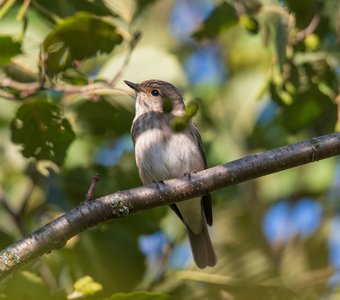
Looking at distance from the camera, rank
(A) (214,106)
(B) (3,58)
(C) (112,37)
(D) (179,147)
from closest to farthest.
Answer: (B) (3,58) → (C) (112,37) → (D) (179,147) → (A) (214,106)

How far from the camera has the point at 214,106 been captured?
7.18 m

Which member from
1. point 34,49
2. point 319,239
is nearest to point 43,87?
point 34,49

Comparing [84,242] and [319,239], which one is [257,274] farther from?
[319,239]

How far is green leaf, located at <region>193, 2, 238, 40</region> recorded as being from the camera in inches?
191

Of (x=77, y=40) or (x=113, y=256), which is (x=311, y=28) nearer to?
(x=77, y=40)

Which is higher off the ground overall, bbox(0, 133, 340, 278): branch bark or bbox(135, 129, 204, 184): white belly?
bbox(135, 129, 204, 184): white belly

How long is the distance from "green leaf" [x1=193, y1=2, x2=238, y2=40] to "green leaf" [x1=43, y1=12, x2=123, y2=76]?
0.65m

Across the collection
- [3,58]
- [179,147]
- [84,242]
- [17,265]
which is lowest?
[17,265]

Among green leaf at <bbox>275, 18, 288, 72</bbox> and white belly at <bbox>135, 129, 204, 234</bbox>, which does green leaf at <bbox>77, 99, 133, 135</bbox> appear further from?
green leaf at <bbox>275, 18, 288, 72</bbox>

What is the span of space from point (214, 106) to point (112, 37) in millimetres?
2783

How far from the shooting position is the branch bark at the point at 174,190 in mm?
3641

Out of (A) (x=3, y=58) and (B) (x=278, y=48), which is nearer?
(A) (x=3, y=58)

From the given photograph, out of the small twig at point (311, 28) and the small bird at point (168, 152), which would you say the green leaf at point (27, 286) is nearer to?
the small bird at point (168, 152)

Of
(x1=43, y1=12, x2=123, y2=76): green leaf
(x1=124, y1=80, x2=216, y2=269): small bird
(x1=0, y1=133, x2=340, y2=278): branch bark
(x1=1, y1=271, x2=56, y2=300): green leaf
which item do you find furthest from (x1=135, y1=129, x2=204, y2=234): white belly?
(x1=1, y1=271, x2=56, y2=300): green leaf
